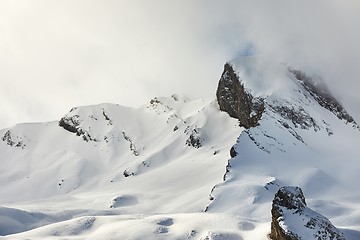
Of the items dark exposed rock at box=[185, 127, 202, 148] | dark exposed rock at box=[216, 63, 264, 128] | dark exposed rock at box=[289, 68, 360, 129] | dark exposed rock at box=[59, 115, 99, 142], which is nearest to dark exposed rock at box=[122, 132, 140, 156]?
dark exposed rock at box=[59, 115, 99, 142]

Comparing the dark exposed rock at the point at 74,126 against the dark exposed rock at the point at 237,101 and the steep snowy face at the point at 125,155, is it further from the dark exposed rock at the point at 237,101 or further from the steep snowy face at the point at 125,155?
the dark exposed rock at the point at 237,101

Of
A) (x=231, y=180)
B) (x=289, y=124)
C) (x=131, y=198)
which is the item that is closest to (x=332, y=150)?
(x=289, y=124)

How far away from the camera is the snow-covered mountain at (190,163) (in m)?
48.0

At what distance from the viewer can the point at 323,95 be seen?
118438mm

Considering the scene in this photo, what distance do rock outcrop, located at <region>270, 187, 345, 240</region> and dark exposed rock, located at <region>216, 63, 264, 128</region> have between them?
6224 centimetres

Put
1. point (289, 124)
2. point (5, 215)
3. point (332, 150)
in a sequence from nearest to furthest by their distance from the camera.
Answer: point (5, 215) → point (332, 150) → point (289, 124)

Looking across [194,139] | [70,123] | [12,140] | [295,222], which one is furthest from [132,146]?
[295,222]

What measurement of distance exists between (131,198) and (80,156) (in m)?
61.5

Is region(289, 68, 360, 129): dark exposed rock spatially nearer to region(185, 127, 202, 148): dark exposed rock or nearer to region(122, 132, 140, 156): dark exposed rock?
region(185, 127, 202, 148): dark exposed rock

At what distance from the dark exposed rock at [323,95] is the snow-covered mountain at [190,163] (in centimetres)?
40

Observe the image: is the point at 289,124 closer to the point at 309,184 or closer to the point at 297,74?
the point at 309,184

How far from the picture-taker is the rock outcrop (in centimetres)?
3606

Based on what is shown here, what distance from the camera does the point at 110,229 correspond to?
4444 centimetres


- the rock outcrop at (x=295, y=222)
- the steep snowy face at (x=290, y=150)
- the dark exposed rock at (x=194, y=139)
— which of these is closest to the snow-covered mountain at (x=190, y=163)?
the steep snowy face at (x=290, y=150)
